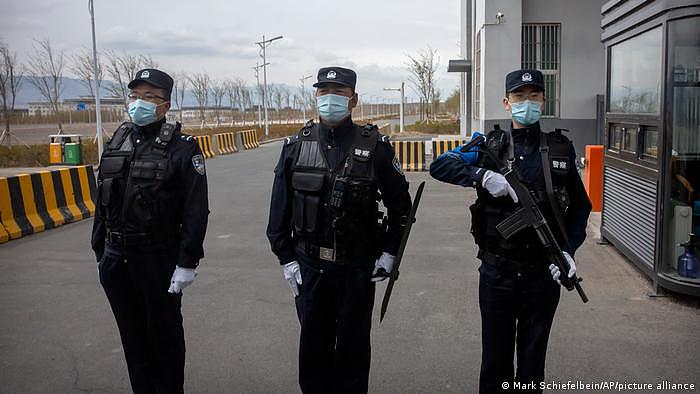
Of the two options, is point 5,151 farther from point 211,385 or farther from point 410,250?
point 211,385

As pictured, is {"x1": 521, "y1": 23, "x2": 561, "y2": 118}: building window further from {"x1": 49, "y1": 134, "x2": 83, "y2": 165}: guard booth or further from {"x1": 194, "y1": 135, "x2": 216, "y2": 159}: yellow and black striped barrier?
{"x1": 49, "y1": 134, "x2": 83, "y2": 165}: guard booth

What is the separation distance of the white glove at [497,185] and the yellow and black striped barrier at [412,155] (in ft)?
45.8

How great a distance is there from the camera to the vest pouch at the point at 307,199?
3287mm

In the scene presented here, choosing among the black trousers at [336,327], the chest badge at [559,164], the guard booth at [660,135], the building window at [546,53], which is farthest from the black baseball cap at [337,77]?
the building window at [546,53]

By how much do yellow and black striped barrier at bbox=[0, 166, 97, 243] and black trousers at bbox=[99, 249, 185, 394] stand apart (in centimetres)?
589

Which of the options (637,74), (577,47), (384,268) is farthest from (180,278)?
(577,47)

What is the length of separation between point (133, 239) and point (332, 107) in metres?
1.33

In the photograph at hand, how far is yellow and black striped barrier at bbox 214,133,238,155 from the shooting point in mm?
25453

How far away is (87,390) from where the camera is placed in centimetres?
398

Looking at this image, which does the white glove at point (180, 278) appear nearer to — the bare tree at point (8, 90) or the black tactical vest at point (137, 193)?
the black tactical vest at point (137, 193)

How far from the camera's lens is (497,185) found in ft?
10.2

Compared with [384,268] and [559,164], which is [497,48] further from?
[384,268]

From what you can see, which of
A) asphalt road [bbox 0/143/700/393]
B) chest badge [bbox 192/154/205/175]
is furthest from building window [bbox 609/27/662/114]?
chest badge [bbox 192/154/205/175]

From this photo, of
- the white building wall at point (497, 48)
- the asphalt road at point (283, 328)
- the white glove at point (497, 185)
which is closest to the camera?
the white glove at point (497, 185)
